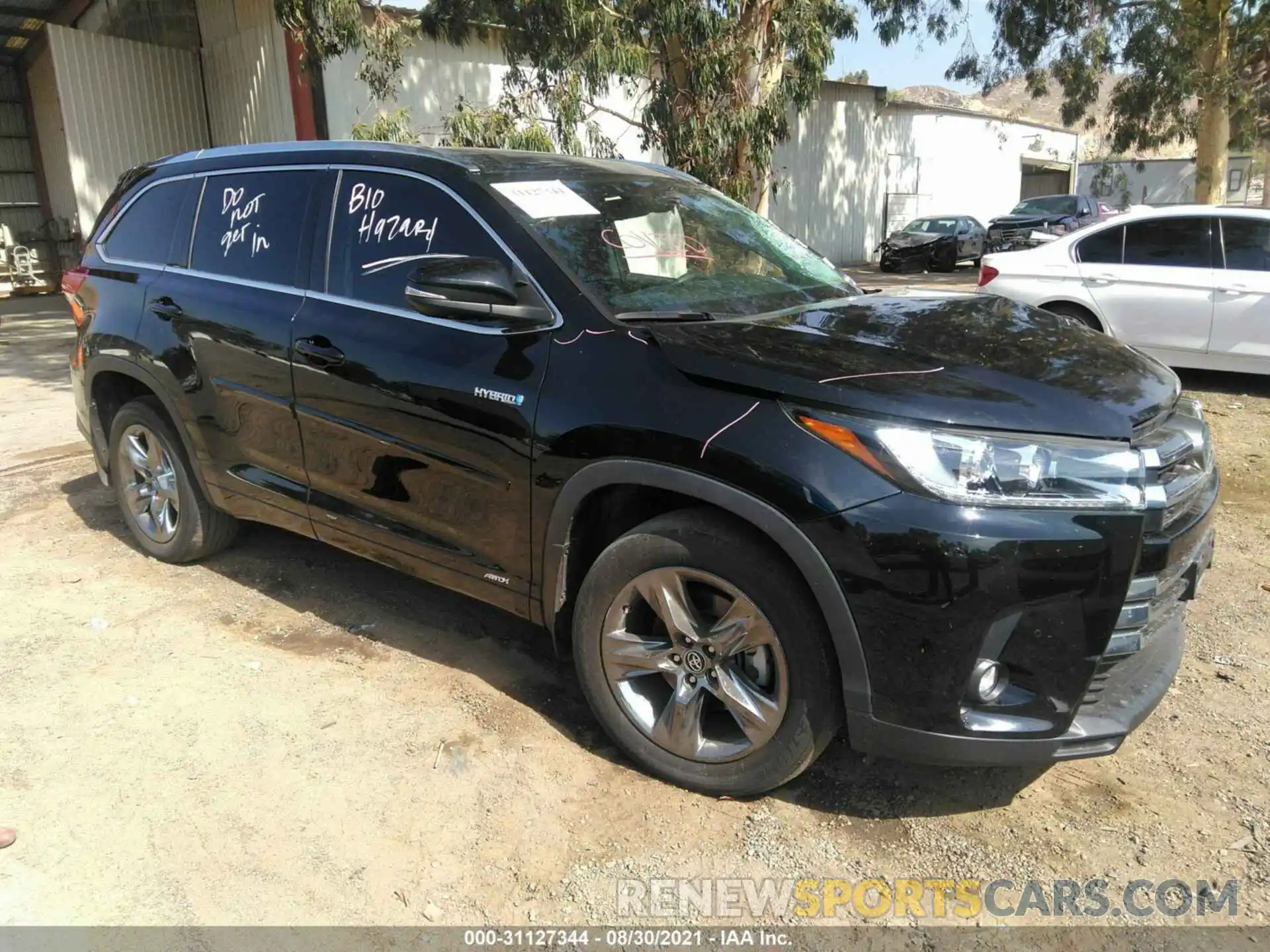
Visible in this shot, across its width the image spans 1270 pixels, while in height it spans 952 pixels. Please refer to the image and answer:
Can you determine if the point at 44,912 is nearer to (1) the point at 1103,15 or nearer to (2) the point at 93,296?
(2) the point at 93,296

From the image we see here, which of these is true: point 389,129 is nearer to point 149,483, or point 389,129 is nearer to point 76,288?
point 76,288

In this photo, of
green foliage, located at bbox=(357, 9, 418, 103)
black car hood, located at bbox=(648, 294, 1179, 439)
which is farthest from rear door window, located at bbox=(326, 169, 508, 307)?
green foliage, located at bbox=(357, 9, 418, 103)

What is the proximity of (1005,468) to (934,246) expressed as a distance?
70.3 feet

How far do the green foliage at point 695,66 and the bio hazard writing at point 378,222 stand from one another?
5795mm

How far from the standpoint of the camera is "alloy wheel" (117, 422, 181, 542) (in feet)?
14.9

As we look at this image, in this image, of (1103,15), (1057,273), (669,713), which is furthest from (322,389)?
(1103,15)

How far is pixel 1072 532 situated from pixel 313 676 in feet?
8.83

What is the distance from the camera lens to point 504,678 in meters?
3.57

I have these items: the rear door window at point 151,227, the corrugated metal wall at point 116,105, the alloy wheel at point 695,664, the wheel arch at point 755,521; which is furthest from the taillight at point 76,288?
the corrugated metal wall at point 116,105

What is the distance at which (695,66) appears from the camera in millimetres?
8719

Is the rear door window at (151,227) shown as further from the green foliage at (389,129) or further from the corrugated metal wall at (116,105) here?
the corrugated metal wall at (116,105)

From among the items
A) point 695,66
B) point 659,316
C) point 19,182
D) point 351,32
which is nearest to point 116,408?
point 659,316

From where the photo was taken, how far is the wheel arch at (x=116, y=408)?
4.22m

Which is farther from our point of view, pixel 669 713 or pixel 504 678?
pixel 504 678
